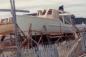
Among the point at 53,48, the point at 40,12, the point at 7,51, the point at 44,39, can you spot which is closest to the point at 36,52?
the point at 53,48

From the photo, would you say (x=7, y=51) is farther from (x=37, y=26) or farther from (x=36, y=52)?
(x=37, y=26)

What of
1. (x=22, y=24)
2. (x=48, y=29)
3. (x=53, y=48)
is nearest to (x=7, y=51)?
(x=53, y=48)

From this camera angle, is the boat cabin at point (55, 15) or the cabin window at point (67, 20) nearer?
the boat cabin at point (55, 15)

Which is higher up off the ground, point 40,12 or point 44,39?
point 40,12

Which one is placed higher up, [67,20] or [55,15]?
[55,15]

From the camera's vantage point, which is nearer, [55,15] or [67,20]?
[55,15]

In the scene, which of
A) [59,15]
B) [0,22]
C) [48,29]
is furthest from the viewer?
[59,15]

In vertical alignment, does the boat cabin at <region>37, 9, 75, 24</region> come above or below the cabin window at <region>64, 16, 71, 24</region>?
above

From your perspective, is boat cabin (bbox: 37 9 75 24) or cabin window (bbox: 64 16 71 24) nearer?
boat cabin (bbox: 37 9 75 24)

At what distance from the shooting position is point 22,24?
675 inches

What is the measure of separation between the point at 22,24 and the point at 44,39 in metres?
1.85

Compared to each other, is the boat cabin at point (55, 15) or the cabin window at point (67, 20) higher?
the boat cabin at point (55, 15)

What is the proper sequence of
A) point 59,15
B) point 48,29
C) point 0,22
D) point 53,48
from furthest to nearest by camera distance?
point 59,15, point 48,29, point 0,22, point 53,48

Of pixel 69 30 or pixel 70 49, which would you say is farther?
pixel 69 30
